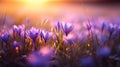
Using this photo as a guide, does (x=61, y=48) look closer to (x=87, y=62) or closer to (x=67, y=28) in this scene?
(x=67, y=28)

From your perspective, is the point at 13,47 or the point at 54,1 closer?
the point at 13,47

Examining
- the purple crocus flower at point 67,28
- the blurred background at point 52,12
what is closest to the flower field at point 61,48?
the purple crocus flower at point 67,28

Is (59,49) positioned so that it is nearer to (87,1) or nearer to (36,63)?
(36,63)

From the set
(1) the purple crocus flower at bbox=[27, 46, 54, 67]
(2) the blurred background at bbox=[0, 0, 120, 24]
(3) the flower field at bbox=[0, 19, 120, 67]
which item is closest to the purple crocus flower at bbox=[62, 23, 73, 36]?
(3) the flower field at bbox=[0, 19, 120, 67]

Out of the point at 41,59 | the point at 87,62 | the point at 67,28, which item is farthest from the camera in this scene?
the point at 67,28

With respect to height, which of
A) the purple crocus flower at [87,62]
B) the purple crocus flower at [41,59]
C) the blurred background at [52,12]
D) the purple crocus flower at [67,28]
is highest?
the blurred background at [52,12]

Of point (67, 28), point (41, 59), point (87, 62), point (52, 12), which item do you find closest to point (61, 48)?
point (67, 28)

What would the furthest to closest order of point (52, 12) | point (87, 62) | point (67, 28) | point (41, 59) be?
point (52, 12)
point (67, 28)
point (87, 62)
point (41, 59)

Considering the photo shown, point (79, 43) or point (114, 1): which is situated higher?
point (114, 1)

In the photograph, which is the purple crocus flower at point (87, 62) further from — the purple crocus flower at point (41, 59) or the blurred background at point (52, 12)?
the blurred background at point (52, 12)

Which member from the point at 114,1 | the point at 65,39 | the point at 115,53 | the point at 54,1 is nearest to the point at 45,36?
the point at 65,39

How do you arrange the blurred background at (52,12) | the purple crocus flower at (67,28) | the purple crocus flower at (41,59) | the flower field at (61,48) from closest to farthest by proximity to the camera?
the purple crocus flower at (41,59) < the flower field at (61,48) < the purple crocus flower at (67,28) < the blurred background at (52,12)
